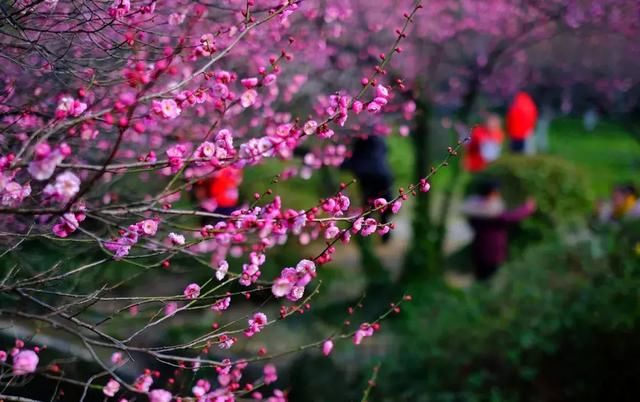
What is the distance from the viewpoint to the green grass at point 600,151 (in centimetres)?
1897

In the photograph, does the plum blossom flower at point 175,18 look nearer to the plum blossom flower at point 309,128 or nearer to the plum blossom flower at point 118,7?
the plum blossom flower at point 118,7

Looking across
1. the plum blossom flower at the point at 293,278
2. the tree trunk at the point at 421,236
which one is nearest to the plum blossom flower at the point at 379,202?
the plum blossom flower at the point at 293,278

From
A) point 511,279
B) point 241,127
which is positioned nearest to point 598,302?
point 511,279

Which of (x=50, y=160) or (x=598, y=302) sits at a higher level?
(x=50, y=160)

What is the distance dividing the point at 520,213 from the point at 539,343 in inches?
186

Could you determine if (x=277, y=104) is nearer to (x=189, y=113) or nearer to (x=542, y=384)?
(x=189, y=113)

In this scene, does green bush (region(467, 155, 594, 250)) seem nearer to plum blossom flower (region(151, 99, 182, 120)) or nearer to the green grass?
the green grass

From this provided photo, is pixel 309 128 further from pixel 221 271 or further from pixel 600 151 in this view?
pixel 600 151

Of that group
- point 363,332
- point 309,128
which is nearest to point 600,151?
point 363,332

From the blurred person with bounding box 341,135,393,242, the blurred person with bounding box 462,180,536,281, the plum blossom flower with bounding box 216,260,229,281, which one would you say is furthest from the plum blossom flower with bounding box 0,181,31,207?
the blurred person with bounding box 341,135,393,242

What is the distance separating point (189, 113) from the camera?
543 centimetres

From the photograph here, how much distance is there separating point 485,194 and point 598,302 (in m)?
4.02

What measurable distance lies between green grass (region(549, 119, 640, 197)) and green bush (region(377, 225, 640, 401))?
10744 mm

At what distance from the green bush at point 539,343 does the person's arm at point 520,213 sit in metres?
2.99
